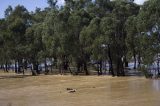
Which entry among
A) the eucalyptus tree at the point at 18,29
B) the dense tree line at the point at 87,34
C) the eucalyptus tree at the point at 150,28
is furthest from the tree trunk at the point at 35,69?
the eucalyptus tree at the point at 150,28

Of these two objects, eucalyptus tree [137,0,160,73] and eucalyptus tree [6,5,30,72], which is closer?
eucalyptus tree [137,0,160,73]

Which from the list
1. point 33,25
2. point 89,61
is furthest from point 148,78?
point 33,25

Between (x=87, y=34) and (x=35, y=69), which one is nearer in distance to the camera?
(x=87, y=34)

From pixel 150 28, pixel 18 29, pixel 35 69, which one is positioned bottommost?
pixel 35 69

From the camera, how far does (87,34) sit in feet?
174

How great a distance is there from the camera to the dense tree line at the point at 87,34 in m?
44.3

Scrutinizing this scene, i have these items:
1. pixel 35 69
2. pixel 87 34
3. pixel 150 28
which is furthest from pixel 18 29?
Answer: pixel 150 28

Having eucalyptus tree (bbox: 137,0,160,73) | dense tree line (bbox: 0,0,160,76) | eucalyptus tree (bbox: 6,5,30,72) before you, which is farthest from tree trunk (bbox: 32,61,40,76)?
eucalyptus tree (bbox: 137,0,160,73)

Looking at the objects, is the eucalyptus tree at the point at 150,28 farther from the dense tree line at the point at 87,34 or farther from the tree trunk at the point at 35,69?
the tree trunk at the point at 35,69

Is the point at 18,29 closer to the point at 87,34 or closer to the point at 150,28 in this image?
the point at 87,34

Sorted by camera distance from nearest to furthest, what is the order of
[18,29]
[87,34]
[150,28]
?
[150,28] → [87,34] → [18,29]

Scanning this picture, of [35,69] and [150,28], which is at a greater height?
[150,28]

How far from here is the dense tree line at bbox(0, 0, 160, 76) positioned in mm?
44344

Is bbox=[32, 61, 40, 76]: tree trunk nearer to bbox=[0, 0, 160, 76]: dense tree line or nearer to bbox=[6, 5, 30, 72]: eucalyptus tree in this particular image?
bbox=[0, 0, 160, 76]: dense tree line
